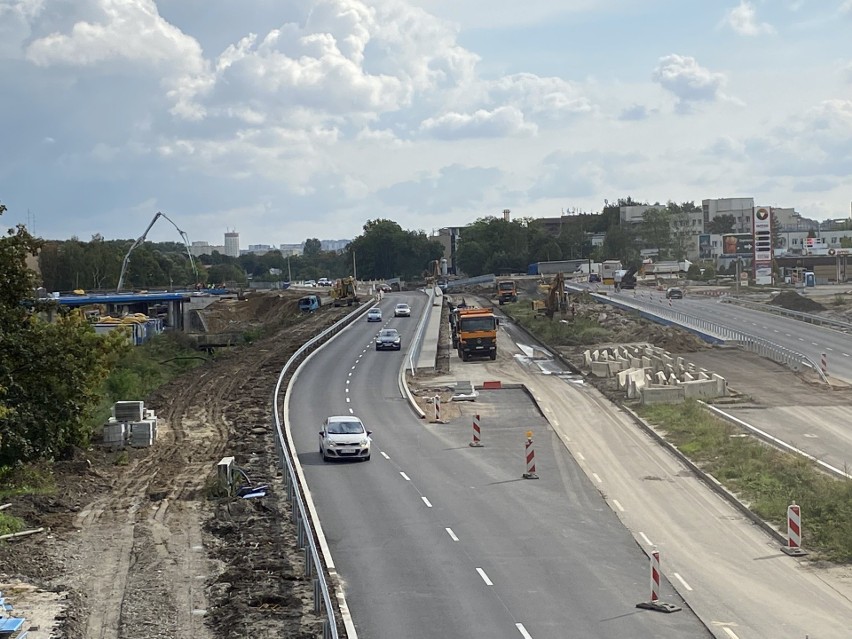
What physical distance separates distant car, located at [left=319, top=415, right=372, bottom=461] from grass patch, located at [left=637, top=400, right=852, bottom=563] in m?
10.5

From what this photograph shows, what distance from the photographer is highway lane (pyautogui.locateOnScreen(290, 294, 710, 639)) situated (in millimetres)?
18547

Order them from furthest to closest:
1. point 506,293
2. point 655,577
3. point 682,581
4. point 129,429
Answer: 1. point 506,293
2. point 129,429
3. point 682,581
4. point 655,577

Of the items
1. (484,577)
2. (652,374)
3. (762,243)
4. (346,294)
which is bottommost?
(484,577)

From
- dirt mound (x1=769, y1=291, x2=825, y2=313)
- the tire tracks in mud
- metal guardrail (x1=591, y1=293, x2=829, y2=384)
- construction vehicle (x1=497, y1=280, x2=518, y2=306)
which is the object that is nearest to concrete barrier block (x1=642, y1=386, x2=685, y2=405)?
metal guardrail (x1=591, y1=293, x2=829, y2=384)

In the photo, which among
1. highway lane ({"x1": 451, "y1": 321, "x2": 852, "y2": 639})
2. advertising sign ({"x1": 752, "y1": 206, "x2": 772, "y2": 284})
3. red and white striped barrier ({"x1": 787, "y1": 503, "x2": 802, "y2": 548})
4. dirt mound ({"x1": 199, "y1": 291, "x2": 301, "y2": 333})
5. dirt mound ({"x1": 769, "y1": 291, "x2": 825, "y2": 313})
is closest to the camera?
highway lane ({"x1": 451, "y1": 321, "x2": 852, "y2": 639})

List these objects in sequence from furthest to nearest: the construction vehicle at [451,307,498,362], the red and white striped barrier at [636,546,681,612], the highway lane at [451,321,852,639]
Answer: the construction vehicle at [451,307,498,362] → the highway lane at [451,321,852,639] → the red and white striped barrier at [636,546,681,612]

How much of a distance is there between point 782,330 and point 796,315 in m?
10.6

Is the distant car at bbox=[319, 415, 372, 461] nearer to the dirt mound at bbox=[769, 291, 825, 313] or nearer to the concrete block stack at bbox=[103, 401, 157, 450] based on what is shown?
the concrete block stack at bbox=[103, 401, 157, 450]

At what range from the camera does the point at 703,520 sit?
90.5ft

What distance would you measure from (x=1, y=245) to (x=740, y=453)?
23314 mm

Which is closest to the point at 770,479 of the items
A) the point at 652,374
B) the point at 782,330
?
the point at 652,374

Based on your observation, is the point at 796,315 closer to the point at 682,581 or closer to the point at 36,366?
the point at 36,366

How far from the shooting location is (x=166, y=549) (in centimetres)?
2411

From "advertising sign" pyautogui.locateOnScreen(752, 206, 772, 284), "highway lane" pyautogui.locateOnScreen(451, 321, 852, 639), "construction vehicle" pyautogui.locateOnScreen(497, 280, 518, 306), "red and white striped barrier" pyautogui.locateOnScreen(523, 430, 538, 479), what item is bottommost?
"highway lane" pyautogui.locateOnScreen(451, 321, 852, 639)
